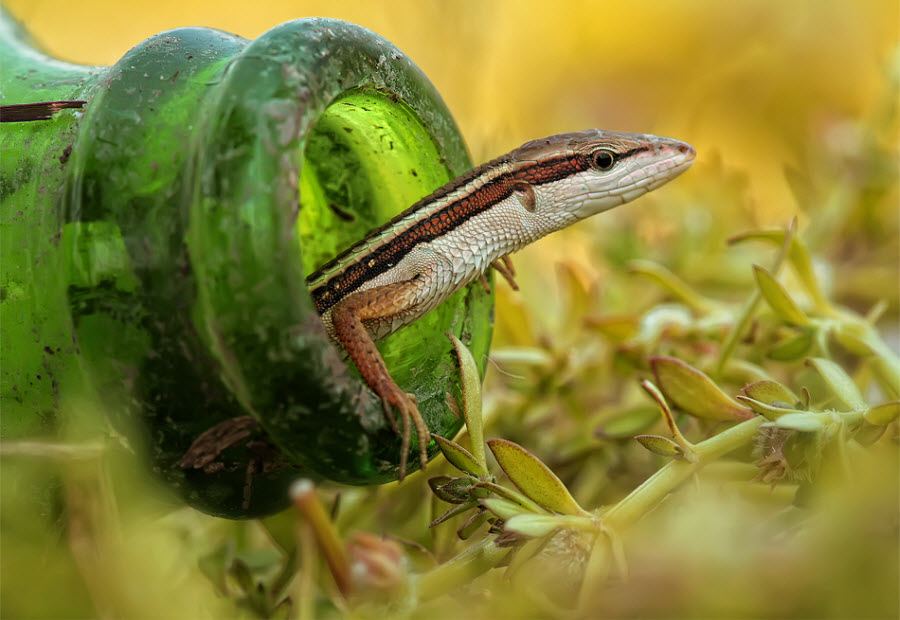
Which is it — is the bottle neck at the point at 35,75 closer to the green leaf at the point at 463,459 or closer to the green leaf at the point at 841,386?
the green leaf at the point at 463,459

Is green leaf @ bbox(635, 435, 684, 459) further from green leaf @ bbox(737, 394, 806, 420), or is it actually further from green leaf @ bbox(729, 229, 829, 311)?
green leaf @ bbox(729, 229, 829, 311)

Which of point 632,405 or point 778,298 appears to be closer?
point 778,298

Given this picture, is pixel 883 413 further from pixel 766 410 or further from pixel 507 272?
pixel 507 272

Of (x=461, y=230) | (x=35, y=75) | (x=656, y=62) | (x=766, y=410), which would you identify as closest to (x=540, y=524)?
(x=766, y=410)

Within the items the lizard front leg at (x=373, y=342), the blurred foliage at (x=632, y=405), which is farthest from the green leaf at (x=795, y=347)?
the lizard front leg at (x=373, y=342)

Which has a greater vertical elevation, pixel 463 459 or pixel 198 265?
pixel 198 265

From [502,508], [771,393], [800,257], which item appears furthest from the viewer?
[800,257]

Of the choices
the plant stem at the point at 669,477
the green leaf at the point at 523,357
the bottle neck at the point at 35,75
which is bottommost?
the green leaf at the point at 523,357
